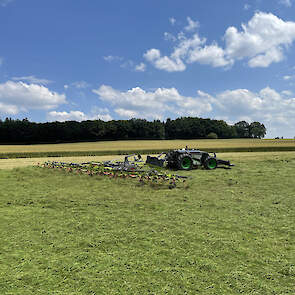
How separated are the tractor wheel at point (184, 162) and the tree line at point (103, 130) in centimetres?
5946

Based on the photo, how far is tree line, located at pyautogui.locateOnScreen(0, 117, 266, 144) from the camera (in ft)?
227

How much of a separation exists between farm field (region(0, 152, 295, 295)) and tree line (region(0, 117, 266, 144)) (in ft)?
214

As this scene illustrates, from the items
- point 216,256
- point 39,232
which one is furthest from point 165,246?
point 39,232

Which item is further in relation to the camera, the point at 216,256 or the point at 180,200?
the point at 180,200

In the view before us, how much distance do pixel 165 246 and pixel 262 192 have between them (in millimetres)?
5985

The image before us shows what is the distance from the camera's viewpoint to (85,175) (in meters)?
12.8

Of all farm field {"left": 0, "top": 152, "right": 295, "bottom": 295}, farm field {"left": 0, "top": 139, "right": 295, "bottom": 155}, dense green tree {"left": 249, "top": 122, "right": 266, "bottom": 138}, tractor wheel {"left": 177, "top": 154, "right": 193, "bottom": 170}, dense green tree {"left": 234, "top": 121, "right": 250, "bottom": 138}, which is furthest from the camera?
dense green tree {"left": 234, "top": 121, "right": 250, "bottom": 138}

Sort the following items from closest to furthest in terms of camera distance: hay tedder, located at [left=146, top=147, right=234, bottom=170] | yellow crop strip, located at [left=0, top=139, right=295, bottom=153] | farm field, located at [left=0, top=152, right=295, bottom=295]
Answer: farm field, located at [left=0, top=152, right=295, bottom=295] → hay tedder, located at [left=146, top=147, right=234, bottom=170] → yellow crop strip, located at [left=0, top=139, right=295, bottom=153]

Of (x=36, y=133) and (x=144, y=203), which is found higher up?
(x=36, y=133)

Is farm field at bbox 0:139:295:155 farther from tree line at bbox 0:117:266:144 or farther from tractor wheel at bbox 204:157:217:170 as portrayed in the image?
tractor wheel at bbox 204:157:217:170

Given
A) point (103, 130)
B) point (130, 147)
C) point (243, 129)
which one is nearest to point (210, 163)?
point (130, 147)

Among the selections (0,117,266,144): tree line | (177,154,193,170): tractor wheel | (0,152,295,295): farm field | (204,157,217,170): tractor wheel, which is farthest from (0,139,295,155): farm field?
(0,152,295,295): farm field

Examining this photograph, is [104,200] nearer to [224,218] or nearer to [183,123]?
[224,218]

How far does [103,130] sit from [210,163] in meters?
60.2
